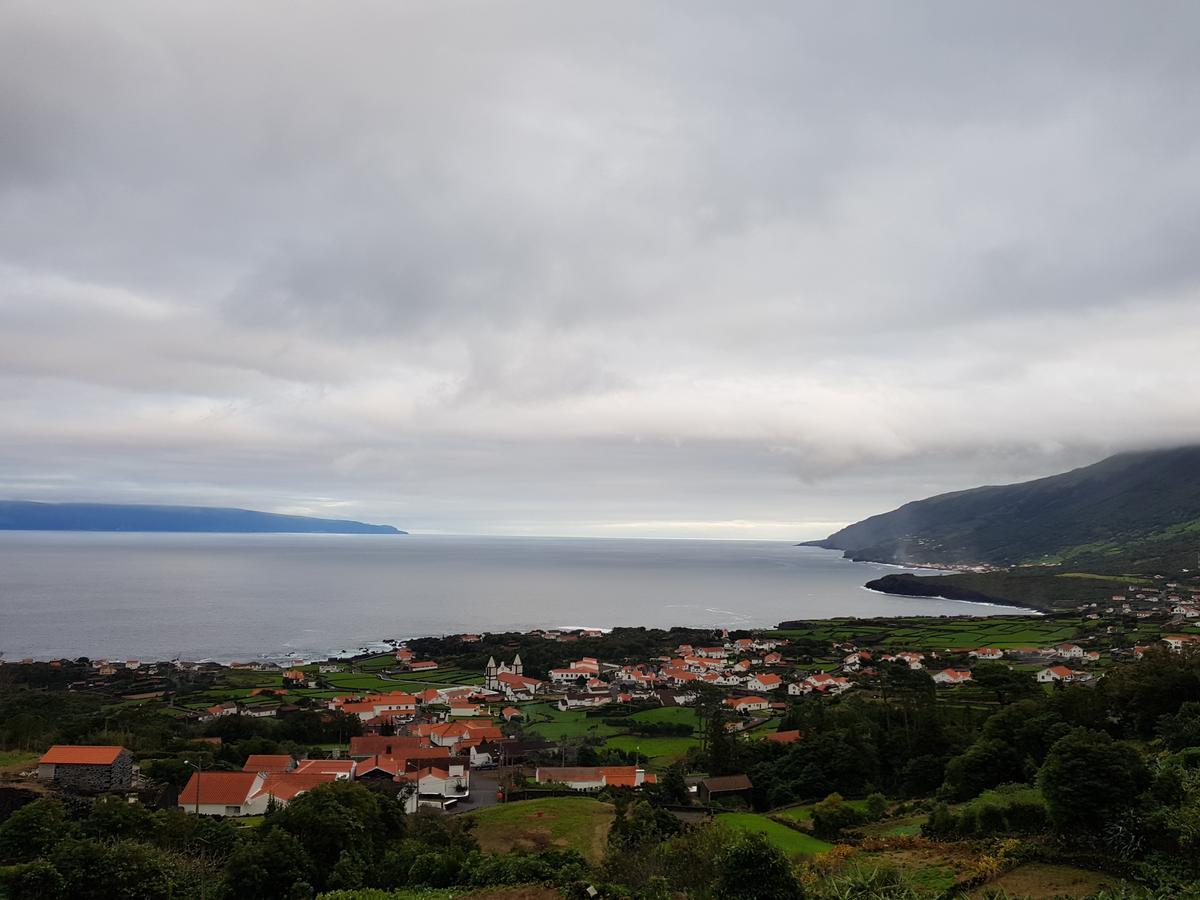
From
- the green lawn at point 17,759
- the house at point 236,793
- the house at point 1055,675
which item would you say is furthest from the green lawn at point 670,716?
the green lawn at point 17,759

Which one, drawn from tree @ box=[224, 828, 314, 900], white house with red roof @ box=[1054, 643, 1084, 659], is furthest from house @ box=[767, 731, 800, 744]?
white house with red roof @ box=[1054, 643, 1084, 659]

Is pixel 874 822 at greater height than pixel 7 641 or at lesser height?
greater

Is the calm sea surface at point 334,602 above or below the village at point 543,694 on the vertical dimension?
below

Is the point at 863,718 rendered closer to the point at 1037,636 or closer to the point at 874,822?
the point at 874,822

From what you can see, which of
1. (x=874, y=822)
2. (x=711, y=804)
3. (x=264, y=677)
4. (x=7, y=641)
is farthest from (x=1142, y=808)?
(x=7, y=641)

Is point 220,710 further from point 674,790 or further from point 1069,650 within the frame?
point 1069,650

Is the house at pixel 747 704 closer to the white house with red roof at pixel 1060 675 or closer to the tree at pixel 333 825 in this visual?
the white house with red roof at pixel 1060 675

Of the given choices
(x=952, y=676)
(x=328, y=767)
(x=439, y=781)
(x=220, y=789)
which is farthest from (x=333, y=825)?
(x=952, y=676)
